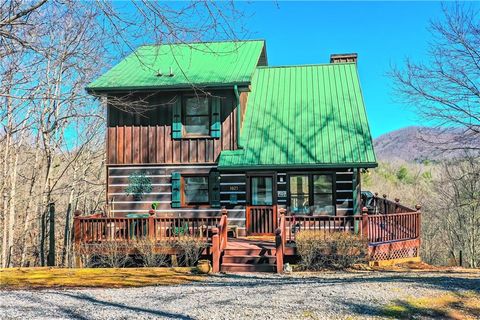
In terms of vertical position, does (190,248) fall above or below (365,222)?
below

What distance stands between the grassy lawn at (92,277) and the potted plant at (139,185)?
3.74 m

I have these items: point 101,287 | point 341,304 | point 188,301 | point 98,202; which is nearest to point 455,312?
point 341,304

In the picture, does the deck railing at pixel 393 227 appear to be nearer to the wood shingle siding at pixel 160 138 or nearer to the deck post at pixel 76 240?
the wood shingle siding at pixel 160 138

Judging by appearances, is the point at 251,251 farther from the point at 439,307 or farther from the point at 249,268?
the point at 439,307

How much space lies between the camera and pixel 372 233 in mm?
11727

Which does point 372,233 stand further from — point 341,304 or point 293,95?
point 293,95

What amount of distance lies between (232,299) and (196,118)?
336 inches

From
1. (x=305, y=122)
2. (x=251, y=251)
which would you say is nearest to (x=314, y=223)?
(x=251, y=251)

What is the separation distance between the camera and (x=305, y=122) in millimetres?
14758

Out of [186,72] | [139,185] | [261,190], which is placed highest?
[186,72]

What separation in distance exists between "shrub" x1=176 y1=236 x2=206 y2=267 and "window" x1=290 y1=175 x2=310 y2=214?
381 centimetres

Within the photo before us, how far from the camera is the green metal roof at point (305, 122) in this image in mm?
13305

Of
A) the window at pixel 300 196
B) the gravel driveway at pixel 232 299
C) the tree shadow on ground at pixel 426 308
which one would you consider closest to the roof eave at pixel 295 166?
the window at pixel 300 196

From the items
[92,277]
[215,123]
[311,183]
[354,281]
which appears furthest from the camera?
[215,123]
